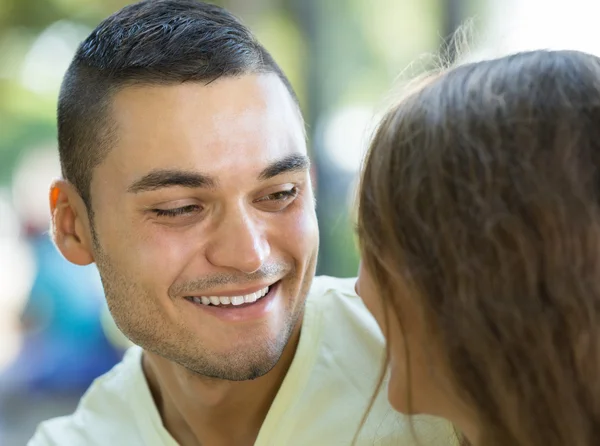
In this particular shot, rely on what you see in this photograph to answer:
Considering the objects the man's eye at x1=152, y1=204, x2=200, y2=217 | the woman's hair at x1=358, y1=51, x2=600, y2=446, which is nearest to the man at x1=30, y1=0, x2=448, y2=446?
the man's eye at x1=152, y1=204, x2=200, y2=217

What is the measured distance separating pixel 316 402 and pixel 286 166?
0.44 meters

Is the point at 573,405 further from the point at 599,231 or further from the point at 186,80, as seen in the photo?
the point at 186,80

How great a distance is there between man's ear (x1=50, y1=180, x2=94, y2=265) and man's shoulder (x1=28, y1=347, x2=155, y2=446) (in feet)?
0.92

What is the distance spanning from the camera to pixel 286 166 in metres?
1.36

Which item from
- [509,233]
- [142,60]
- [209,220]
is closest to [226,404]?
[209,220]

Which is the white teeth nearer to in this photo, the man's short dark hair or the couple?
the couple

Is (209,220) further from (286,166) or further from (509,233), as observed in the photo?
(509,233)

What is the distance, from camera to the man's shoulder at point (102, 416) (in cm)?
159

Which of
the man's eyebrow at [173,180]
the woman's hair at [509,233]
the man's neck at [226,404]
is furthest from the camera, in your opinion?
the man's neck at [226,404]

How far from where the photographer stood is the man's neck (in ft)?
4.97

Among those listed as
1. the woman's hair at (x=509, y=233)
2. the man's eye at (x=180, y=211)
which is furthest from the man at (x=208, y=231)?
the woman's hair at (x=509, y=233)

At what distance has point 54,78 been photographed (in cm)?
363

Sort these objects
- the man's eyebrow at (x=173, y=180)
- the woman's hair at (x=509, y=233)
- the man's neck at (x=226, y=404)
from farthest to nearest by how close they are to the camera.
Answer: the man's neck at (x=226, y=404), the man's eyebrow at (x=173, y=180), the woman's hair at (x=509, y=233)

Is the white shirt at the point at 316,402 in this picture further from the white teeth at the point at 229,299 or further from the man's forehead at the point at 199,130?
the man's forehead at the point at 199,130
